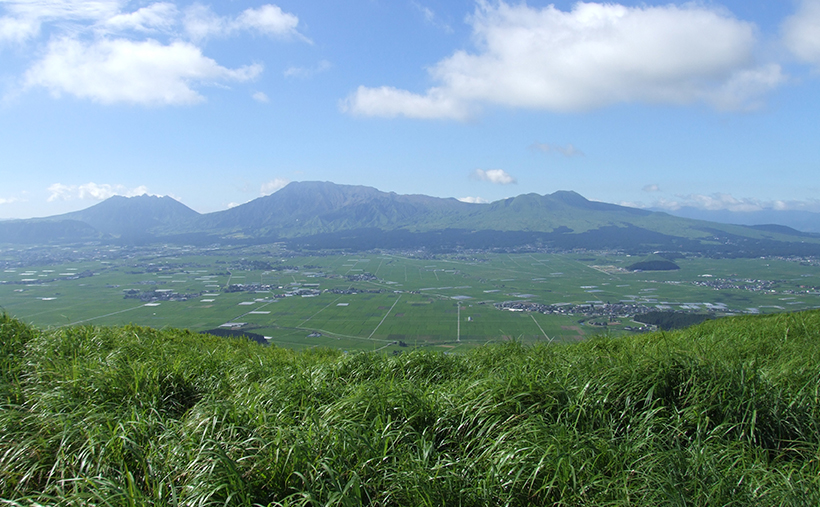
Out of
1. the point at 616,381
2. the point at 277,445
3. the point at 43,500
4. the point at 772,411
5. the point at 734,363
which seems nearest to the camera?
the point at 43,500

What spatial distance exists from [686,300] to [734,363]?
68.3m

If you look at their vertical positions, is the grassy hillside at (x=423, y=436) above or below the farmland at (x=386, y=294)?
Result: above

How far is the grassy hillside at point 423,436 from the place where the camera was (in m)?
3.03

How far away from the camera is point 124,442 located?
3561 mm

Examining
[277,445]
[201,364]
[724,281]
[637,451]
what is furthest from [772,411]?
[724,281]

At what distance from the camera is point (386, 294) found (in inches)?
2729

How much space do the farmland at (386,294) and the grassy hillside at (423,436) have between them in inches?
488

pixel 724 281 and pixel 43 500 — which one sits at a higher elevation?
pixel 43 500

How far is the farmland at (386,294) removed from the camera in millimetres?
43531

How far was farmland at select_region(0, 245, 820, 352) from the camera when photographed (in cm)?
4353

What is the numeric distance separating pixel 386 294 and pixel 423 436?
66019 mm

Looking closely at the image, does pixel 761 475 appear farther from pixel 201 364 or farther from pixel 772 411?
pixel 201 364

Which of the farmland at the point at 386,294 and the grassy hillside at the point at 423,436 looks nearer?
the grassy hillside at the point at 423,436

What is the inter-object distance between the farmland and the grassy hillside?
488 inches
